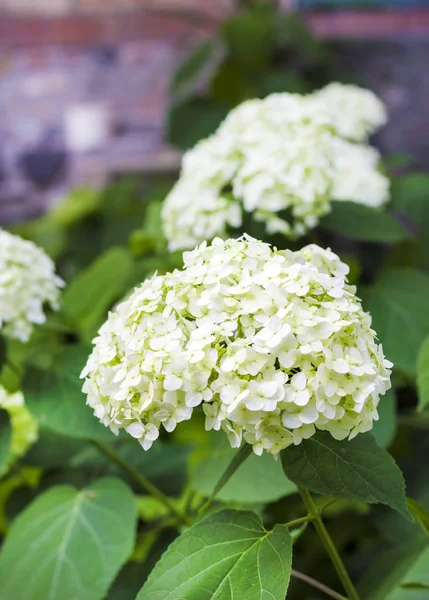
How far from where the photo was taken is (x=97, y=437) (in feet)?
2.84

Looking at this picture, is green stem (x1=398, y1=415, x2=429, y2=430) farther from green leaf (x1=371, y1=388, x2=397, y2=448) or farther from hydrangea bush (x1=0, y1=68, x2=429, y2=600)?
green leaf (x1=371, y1=388, x2=397, y2=448)

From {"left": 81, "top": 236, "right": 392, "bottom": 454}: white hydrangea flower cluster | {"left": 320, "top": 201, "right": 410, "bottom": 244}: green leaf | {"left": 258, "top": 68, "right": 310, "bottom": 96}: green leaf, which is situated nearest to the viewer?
{"left": 81, "top": 236, "right": 392, "bottom": 454}: white hydrangea flower cluster

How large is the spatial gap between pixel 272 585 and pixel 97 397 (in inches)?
8.0

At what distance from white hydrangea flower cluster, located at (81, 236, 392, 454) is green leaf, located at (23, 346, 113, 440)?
0.90 feet

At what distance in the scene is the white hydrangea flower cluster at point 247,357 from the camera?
533 millimetres

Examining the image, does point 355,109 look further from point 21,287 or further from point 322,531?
point 322,531

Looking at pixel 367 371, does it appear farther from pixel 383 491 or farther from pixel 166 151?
pixel 166 151

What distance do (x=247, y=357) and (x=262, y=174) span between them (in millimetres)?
470

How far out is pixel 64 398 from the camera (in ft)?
3.00

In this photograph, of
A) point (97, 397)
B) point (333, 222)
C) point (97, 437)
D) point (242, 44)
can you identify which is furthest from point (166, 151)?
point (97, 397)

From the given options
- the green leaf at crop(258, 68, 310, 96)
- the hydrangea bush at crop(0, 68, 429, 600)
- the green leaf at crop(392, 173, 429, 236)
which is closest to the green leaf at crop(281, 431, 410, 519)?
the hydrangea bush at crop(0, 68, 429, 600)

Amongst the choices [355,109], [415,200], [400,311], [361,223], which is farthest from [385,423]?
[355,109]

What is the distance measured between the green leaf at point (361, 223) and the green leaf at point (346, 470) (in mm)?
512

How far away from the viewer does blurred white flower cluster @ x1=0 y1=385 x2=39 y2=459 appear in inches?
42.1
